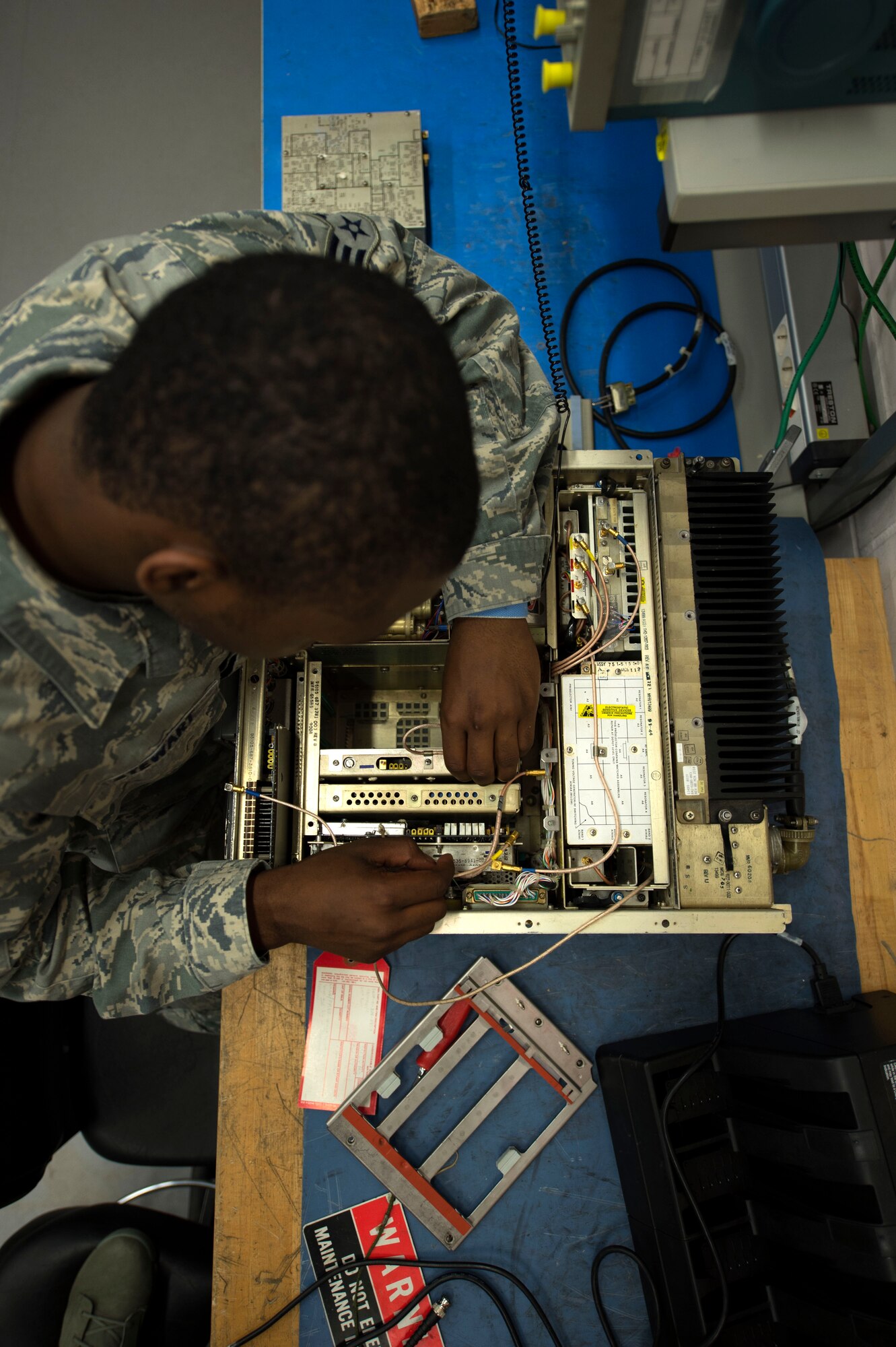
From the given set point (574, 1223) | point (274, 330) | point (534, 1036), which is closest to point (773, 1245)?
point (574, 1223)

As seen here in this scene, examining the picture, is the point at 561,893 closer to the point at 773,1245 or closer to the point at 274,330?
the point at 773,1245

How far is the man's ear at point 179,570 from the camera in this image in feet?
1.96

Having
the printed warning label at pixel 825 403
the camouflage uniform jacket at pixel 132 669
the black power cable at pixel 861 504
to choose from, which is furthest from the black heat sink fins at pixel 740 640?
the printed warning label at pixel 825 403

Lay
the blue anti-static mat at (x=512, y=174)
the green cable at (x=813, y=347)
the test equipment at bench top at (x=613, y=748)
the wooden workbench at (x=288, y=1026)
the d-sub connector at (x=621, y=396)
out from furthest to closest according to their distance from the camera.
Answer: the blue anti-static mat at (x=512, y=174), the d-sub connector at (x=621, y=396), the green cable at (x=813, y=347), the wooden workbench at (x=288, y=1026), the test equipment at bench top at (x=613, y=748)

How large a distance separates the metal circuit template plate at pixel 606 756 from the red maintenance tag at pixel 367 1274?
73 cm

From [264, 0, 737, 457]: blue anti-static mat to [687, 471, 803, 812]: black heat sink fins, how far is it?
0.75 metres

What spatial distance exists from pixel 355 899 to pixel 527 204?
181 centimetres

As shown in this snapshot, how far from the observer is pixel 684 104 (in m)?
0.80

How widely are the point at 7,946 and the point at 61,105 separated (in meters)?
2.65

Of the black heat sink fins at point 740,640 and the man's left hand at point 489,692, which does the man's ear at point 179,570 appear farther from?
the black heat sink fins at point 740,640

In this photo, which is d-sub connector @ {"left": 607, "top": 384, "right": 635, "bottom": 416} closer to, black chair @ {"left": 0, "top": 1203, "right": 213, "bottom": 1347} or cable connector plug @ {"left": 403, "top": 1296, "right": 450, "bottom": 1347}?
cable connector plug @ {"left": 403, "top": 1296, "right": 450, "bottom": 1347}

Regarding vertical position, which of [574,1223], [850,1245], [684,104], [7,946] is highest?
[684,104]

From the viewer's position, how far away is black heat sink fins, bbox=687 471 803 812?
45.1 inches

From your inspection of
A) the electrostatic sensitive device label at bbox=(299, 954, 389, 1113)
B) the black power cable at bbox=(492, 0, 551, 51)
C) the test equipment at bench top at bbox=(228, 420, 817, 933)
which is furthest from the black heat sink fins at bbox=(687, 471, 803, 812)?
the black power cable at bbox=(492, 0, 551, 51)
